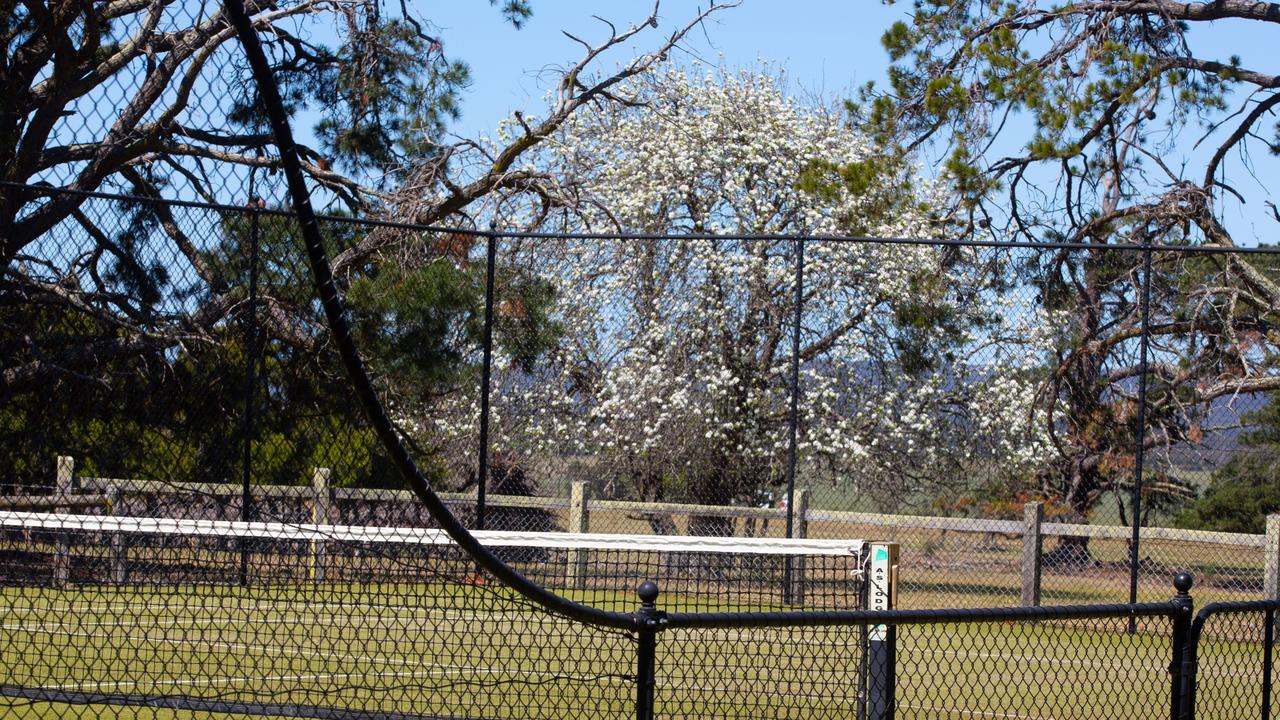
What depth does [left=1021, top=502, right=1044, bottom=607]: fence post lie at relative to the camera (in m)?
9.96

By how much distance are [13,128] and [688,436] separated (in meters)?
5.34

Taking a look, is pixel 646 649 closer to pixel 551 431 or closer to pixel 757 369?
pixel 551 431

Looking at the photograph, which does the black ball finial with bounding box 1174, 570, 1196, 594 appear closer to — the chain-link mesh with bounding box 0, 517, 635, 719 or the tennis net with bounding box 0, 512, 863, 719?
the tennis net with bounding box 0, 512, 863, 719

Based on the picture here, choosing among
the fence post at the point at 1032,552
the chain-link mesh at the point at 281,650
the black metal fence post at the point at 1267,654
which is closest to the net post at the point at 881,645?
the chain-link mesh at the point at 281,650

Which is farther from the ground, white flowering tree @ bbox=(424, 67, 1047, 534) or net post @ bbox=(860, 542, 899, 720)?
white flowering tree @ bbox=(424, 67, 1047, 534)

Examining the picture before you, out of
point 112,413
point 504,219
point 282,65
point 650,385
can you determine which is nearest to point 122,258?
point 112,413

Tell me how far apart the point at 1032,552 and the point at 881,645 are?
245 inches

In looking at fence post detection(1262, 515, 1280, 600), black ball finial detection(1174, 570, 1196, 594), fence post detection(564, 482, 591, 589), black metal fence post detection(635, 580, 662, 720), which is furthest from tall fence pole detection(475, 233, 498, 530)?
fence post detection(1262, 515, 1280, 600)

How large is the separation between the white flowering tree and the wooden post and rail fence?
29cm

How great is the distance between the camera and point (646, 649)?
3.15 meters

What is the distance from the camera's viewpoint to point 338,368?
26.7ft

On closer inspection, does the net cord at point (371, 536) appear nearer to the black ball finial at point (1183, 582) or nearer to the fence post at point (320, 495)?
the black ball finial at point (1183, 582)

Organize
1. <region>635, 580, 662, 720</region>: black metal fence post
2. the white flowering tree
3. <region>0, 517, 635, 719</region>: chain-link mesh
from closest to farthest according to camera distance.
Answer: <region>635, 580, 662, 720</region>: black metal fence post → <region>0, 517, 635, 719</region>: chain-link mesh → the white flowering tree

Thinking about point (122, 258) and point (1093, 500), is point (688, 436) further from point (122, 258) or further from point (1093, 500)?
point (122, 258)
